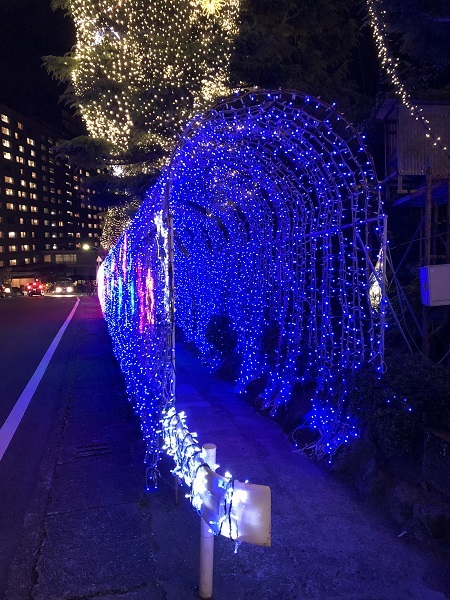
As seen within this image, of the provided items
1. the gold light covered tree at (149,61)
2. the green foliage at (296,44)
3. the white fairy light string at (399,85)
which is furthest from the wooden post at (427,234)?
the gold light covered tree at (149,61)

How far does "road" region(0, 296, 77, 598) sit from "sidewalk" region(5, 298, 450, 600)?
0.15 m

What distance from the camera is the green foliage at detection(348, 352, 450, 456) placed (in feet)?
13.0

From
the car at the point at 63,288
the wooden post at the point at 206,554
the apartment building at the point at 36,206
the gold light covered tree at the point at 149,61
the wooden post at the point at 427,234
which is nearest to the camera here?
the wooden post at the point at 206,554

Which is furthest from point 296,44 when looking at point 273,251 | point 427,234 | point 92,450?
point 92,450

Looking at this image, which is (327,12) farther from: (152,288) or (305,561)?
(305,561)

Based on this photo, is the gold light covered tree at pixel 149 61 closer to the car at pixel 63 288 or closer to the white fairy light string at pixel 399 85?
the white fairy light string at pixel 399 85

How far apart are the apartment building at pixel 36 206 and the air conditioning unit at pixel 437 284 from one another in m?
85.6

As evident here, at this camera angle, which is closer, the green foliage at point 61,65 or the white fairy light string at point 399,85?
the white fairy light string at point 399,85

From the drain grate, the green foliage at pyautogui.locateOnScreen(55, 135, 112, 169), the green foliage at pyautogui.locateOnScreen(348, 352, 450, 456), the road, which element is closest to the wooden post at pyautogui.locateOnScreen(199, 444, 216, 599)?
the road

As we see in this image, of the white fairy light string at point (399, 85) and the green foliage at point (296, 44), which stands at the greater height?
the green foliage at point (296, 44)

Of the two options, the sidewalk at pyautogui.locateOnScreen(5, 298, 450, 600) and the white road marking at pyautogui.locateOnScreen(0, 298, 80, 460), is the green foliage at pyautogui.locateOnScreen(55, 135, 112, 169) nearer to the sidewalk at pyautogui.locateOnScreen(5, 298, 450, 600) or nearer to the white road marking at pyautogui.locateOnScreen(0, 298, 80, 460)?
the white road marking at pyautogui.locateOnScreen(0, 298, 80, 460)

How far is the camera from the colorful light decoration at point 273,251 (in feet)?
15.8

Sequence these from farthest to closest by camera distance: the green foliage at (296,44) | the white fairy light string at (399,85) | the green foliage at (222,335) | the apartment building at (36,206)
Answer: the apartment building at (36,206) → the green foliage at (296,44) → the green foliage at (222,335) → the white fairy light string at (399,85)

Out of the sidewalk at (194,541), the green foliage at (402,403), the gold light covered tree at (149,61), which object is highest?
the gold light covered tree at (149,61)
